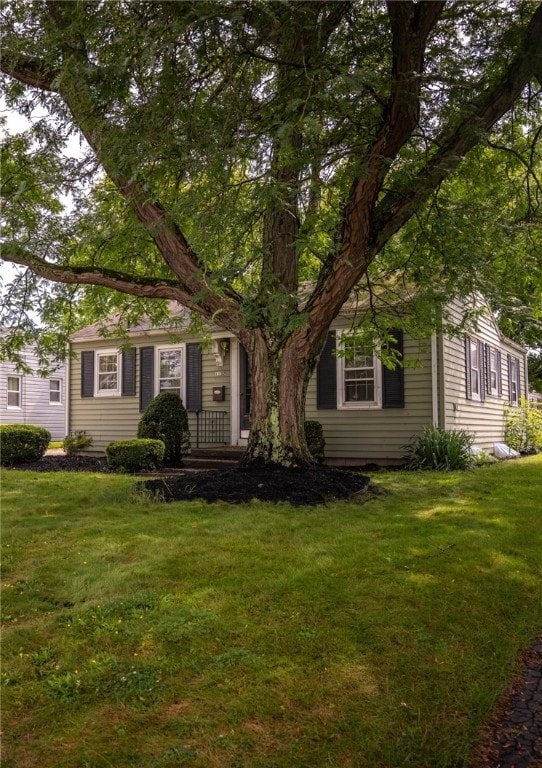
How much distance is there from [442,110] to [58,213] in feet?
18.7

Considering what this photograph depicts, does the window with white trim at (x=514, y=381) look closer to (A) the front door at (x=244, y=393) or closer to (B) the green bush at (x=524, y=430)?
(B) the green bush at (x=524, y=430)

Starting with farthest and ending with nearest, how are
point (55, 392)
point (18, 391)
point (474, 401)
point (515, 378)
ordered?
point (55, 392), point (18, 391), point (515, 378), point (474, 401)

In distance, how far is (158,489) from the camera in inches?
292

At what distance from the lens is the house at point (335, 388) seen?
450 inches

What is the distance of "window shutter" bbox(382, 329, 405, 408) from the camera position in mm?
11461

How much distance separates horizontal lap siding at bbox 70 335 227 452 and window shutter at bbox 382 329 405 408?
408 cm

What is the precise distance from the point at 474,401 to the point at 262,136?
930cm

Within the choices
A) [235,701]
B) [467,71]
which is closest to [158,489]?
[235,701]

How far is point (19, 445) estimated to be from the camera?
12.2m

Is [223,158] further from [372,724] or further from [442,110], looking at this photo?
[372,724]

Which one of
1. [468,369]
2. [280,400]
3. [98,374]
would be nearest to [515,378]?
[468,369]

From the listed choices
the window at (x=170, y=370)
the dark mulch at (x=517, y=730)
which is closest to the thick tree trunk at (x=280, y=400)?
the dark mulch at (x=517, y=730)

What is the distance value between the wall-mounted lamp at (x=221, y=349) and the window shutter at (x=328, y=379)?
98.6 inches

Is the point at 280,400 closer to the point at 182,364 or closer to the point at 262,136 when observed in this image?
the point at 262,136
